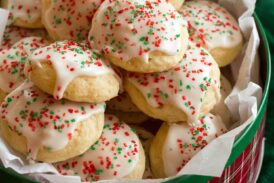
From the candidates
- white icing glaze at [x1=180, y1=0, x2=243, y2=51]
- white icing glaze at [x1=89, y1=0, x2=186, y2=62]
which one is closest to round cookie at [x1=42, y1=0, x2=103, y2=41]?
white icing glaze at [x1=89, y1=0, x2=186, y2=62]

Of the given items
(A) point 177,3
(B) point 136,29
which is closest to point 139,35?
(B) point 136,29

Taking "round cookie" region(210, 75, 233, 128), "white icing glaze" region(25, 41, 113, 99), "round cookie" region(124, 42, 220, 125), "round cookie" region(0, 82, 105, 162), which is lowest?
"round cookie" region(210, 75, 233, 128)

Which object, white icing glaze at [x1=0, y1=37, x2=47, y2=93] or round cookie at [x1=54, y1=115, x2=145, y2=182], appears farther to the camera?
white icing glaze at [x1=0, y1=37, x2=47, y2=93]

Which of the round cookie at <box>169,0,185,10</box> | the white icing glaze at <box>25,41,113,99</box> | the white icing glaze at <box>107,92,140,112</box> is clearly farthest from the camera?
the round cookie at <box>169,0,185,10</box>

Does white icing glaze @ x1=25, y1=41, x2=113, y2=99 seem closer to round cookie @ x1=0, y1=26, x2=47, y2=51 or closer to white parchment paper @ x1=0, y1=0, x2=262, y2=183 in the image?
white parchment paper @ x1=0, y1=0, x2=262, y2=183

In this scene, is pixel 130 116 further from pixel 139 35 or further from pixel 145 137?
pixel 139 35

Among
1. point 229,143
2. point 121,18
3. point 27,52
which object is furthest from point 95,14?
point 229,143

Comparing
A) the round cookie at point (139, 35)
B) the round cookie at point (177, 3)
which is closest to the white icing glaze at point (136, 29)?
→ the round cookie at point (139, 35)

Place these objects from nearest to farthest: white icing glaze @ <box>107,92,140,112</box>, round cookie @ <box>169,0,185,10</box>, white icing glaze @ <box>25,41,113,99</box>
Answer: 1. white icing glaze @ <box>25,41,113,99</box>
2. white icing glaze @ <box>107,92,140,112</box>
3. round cookie @ <box>169,0,185,10</box>

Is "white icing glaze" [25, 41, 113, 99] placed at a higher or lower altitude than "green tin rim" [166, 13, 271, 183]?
higher
